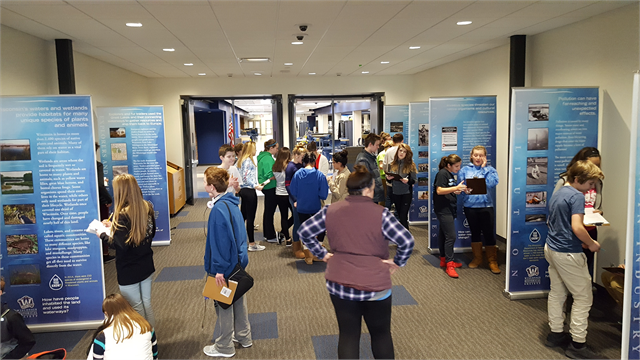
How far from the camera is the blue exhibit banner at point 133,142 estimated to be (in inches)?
245

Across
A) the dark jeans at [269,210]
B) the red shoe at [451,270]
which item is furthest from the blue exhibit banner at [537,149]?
the dark jeans at [269,210]

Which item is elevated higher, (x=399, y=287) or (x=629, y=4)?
(x=629, y=4)

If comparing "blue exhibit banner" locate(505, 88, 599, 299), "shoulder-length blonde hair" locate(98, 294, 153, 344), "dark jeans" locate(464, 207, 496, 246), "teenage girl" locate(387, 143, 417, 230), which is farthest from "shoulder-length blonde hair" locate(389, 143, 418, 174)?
"shoulder-length blonde hair" locate(98, 294, 153, 344)

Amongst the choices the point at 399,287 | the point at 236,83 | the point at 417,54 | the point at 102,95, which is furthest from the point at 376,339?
the point at 236,83

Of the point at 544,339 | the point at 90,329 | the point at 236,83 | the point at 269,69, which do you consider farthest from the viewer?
the point at 236,83

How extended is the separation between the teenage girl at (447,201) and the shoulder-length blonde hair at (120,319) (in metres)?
3.59

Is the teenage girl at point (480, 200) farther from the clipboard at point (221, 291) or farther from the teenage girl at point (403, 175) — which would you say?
the clipboard at point (221, 291)

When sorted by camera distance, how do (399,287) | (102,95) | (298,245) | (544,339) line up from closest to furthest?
(544,339) < (399,287) < (298,245) < (102,95)

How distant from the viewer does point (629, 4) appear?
4211 mm

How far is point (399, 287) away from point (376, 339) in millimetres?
2446

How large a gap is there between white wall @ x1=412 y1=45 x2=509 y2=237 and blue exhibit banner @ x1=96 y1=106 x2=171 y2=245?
14.7ft

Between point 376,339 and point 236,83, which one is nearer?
point 376,339

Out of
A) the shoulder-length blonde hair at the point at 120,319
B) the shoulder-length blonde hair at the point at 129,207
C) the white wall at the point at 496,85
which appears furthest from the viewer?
the white wall at the point at 496,85

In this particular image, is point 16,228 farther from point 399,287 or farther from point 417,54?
point 417,54
